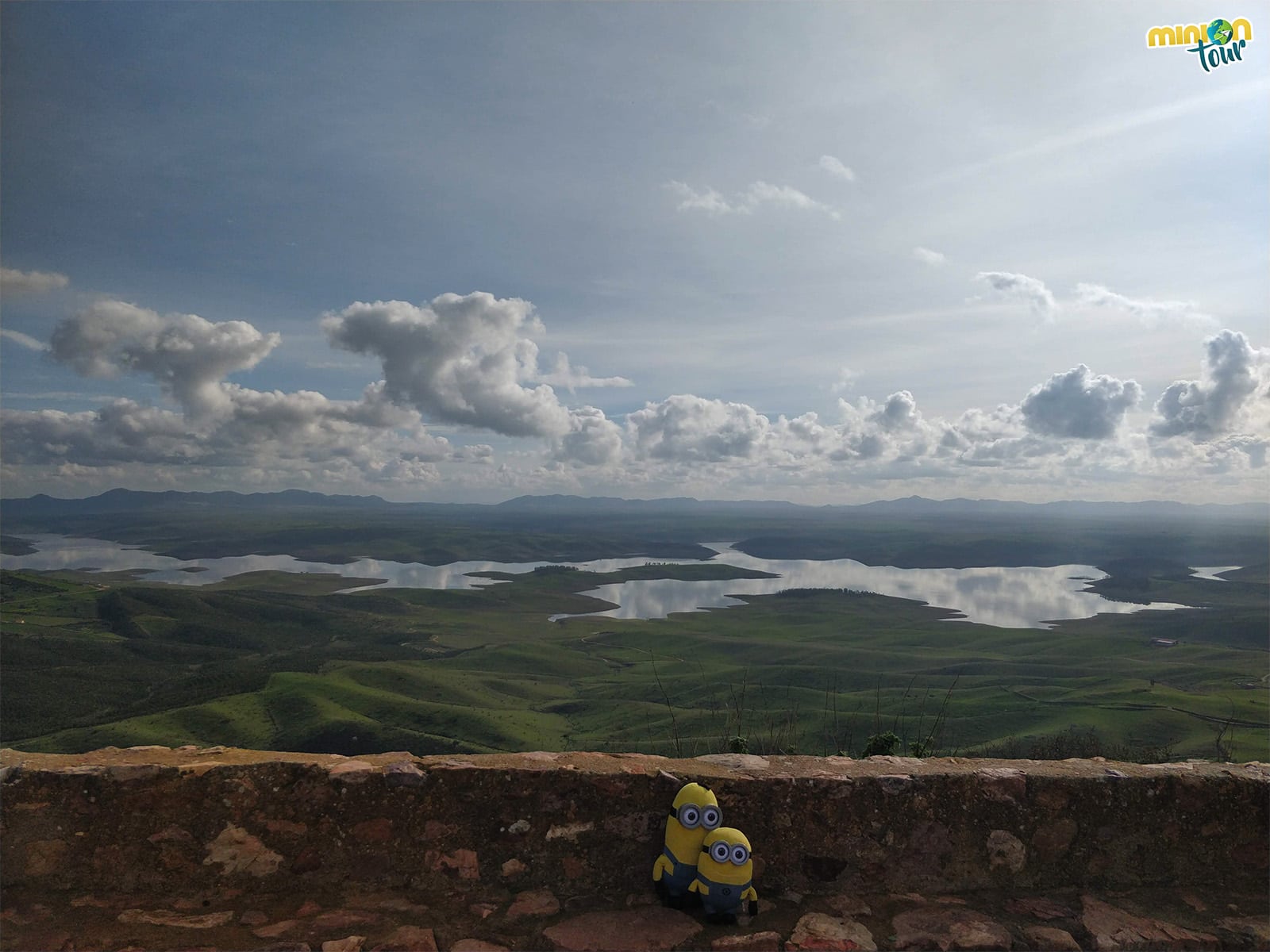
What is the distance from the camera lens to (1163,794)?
4.05 metres

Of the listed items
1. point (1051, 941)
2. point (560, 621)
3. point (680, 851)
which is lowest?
point (560, 621)

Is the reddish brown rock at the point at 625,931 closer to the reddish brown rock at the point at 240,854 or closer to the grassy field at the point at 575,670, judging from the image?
→ the reddish brown rock at the point at 240,854

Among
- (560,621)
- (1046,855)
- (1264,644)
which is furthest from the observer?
(560,621)

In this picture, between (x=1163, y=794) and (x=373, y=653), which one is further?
(x=373, y=653)

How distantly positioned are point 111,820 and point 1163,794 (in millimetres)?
6104

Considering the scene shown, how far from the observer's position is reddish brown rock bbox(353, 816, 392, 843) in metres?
3.71

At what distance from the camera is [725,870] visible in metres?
3.42

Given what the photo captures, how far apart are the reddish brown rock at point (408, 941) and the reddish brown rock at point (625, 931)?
0.57m

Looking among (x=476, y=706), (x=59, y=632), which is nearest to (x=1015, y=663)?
(x=476, y=706)

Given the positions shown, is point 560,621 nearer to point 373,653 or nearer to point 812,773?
point 373,653

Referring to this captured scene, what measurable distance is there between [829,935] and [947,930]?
0.65m

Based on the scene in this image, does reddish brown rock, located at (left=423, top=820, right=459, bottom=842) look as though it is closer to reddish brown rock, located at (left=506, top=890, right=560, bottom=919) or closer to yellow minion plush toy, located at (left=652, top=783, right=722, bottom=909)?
reddish brown rock, located at (left=506, top=890, right=560, bottom=919)

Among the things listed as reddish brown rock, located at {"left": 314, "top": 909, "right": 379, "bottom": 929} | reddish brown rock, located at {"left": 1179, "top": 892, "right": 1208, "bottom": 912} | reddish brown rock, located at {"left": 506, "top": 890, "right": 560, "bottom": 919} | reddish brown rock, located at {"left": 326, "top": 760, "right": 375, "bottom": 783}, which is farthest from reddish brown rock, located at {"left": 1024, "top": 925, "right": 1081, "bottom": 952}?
reddish brown rock, located at {"left": 326, "top": 760, "right": 375, "bottom": 783}

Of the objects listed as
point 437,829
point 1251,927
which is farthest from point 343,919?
point 1251,927
